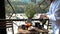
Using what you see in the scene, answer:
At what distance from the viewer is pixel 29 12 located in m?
2.19

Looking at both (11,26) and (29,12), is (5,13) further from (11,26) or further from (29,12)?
(29,12)

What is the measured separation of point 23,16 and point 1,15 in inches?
14.7

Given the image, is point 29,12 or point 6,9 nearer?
point 29,12

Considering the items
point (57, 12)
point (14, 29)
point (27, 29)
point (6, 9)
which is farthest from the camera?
point (14, 29)

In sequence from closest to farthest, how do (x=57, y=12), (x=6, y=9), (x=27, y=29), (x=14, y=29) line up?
1. (x=57, y=12)
2. (x=27, y=29)
3. (x=6, y=9)
4. (x=14, y=29)

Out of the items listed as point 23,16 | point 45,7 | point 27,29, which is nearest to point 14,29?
point 23,16

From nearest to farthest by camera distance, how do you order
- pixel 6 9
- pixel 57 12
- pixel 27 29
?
pixel 57 12
pixel 27 29
pixel 6 9

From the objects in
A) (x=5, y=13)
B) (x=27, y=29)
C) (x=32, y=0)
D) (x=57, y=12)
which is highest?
(x=32, y=0)

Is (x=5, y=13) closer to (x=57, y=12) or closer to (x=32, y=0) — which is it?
(x=32, y=0)

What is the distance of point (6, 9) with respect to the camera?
2.37 m

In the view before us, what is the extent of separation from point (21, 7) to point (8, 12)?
0.23 metres

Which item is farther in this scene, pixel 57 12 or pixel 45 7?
pixel 45 7

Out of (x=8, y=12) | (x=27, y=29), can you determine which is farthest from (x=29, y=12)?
(x=8, y=12)

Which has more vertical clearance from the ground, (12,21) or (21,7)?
(21,7)
